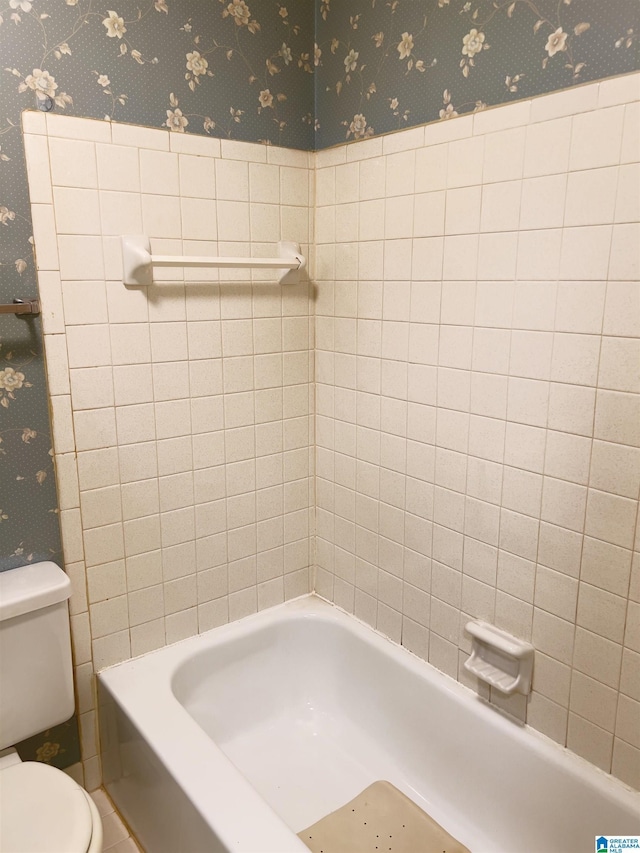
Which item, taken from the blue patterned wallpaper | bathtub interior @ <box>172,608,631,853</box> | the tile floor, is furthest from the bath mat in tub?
the blue patterned wallpaper

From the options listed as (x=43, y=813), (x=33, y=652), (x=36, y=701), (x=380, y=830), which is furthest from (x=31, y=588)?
(x=380, y=830)

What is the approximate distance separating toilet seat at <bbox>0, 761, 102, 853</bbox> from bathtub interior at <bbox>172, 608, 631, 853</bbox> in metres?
0.46

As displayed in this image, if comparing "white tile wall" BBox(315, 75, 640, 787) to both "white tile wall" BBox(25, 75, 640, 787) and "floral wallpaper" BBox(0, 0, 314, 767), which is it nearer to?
"white tile wall" BBox(25, 75, 640, 787)

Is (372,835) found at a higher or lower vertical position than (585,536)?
lower

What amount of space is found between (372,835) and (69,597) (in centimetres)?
100

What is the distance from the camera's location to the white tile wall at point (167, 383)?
159 cm

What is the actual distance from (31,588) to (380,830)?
1091 mm

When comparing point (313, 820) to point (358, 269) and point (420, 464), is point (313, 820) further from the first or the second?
point (358, 269)

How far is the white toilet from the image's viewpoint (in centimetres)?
130

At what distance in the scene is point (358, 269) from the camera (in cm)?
188

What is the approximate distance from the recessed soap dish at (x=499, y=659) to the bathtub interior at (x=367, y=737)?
0.35 ft

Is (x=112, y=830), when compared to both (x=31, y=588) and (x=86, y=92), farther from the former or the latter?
(x=86, y=92)

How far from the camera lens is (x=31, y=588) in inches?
60.9

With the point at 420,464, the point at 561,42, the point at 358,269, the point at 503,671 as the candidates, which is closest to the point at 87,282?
the point at 358,269
